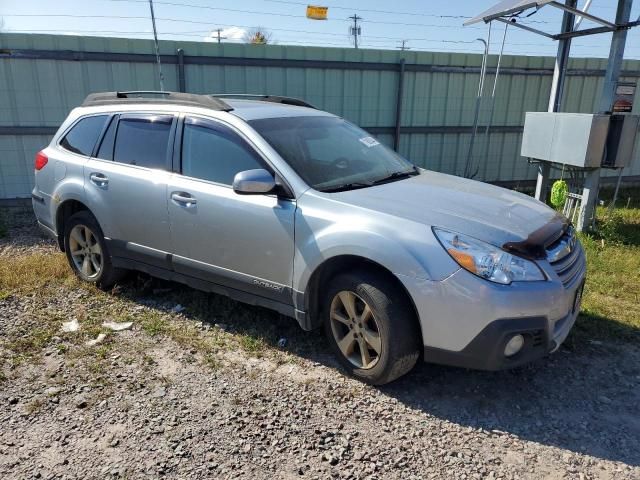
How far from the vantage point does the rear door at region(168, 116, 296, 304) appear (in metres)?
3.55

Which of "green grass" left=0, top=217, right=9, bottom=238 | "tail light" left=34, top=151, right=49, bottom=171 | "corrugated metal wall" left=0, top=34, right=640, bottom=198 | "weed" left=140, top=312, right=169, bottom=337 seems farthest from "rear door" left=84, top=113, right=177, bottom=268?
"corrugated metal wall" left=0, top=34, right=640, bottom=198

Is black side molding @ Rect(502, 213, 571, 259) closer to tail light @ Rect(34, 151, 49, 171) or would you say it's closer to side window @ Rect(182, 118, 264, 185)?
side window @ Rect(182, 118, 264, 185)

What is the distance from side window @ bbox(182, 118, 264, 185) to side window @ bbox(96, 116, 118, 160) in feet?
3.02

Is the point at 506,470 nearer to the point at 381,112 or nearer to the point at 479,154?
the point at 381,112

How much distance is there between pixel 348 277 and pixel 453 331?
28.7 inches

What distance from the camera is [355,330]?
3385mm

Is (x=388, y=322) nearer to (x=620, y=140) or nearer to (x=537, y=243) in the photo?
(x=537, y=243)

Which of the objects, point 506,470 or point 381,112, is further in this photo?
point 381,112

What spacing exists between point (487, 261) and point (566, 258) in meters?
0.77

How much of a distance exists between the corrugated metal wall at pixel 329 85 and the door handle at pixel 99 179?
413 centimetres

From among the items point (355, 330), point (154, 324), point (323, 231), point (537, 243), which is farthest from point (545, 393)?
point (154, 324)

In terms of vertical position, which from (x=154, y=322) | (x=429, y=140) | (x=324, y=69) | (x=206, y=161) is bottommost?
(x=154, y=322)

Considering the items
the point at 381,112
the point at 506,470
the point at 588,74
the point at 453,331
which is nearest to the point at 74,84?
the point at 381,112

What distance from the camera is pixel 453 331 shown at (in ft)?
9.73
